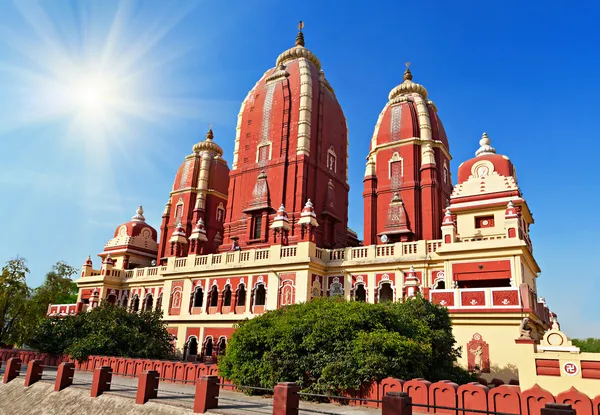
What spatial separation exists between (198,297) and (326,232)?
27.8ft

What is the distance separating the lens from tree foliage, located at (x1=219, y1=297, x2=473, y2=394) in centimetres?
1221

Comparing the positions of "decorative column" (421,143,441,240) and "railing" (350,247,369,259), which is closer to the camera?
"railing" (350,247,369,259)

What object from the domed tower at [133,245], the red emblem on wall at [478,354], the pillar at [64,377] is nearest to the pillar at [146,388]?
the pillar at [64,377]

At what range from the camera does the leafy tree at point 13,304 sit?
3225 centimetres

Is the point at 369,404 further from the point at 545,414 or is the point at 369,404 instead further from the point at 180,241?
the point at 180,241

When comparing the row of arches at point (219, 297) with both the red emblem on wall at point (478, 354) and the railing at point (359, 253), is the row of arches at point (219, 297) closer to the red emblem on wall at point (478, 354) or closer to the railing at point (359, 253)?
the railing at point (359, 253)

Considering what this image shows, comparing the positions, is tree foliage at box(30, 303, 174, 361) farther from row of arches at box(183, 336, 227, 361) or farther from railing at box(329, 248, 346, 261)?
railing at box(329, 248, 346, 261)

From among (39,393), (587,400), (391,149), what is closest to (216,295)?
(39,393)

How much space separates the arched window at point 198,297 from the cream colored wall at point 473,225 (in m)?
14.5

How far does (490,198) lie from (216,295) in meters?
15.4

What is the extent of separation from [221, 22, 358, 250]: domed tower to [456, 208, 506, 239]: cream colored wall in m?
7.79

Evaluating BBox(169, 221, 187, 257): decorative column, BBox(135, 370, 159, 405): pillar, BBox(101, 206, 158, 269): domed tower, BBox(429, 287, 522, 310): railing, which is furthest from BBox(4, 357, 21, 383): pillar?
BBox(101, 206, 158, 269): domed tower

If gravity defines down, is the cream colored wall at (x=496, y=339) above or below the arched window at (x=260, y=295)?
below

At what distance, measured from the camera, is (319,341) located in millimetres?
13109
